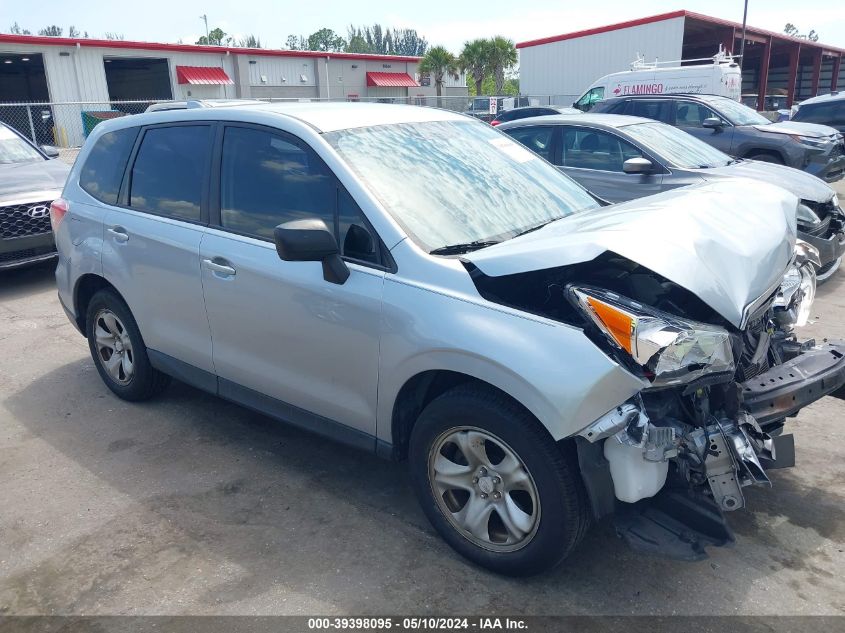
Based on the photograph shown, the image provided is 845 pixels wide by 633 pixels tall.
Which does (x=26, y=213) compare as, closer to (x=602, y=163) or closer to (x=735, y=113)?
(x=602, y=163)

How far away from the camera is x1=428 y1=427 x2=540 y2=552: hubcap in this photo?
2.81 meters

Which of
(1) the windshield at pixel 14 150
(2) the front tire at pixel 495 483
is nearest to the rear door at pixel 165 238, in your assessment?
(2) the front tire at pixel 495 483

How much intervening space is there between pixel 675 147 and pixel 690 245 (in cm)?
593

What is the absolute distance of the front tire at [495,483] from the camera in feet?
8.78

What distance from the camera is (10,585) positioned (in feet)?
10.1

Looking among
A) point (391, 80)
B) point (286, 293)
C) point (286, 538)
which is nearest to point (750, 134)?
point (286, 293)

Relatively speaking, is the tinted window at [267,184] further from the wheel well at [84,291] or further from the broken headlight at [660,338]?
the wheel well at [84,291]

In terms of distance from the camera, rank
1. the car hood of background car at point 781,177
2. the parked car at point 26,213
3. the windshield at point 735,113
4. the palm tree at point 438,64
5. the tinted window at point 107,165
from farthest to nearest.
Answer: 1. the palm tree at point 438,64
2. the windshield at point 735,113
3. the parked car at point 26,213
4. the car hood of background car at point 781,177
5. the tinted window at point 107,165

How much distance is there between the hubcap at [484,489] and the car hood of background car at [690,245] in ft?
2.32

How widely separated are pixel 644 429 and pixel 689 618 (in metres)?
0.80

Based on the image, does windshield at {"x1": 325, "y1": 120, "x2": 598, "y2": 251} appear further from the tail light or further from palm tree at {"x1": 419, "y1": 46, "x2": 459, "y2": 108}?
palm tree at {"x1": 419, "y1": 46, "x2": 459, "y2": 108}

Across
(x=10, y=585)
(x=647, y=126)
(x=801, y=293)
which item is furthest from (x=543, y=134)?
(x=10, y=585)

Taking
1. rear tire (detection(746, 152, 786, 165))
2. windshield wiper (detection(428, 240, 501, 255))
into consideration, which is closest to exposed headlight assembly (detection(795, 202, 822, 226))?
windshield wiper (detection(428, 240, 501, 255))

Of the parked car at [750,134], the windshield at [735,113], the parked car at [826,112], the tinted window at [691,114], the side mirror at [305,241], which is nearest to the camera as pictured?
the side mirror at [305,241]
